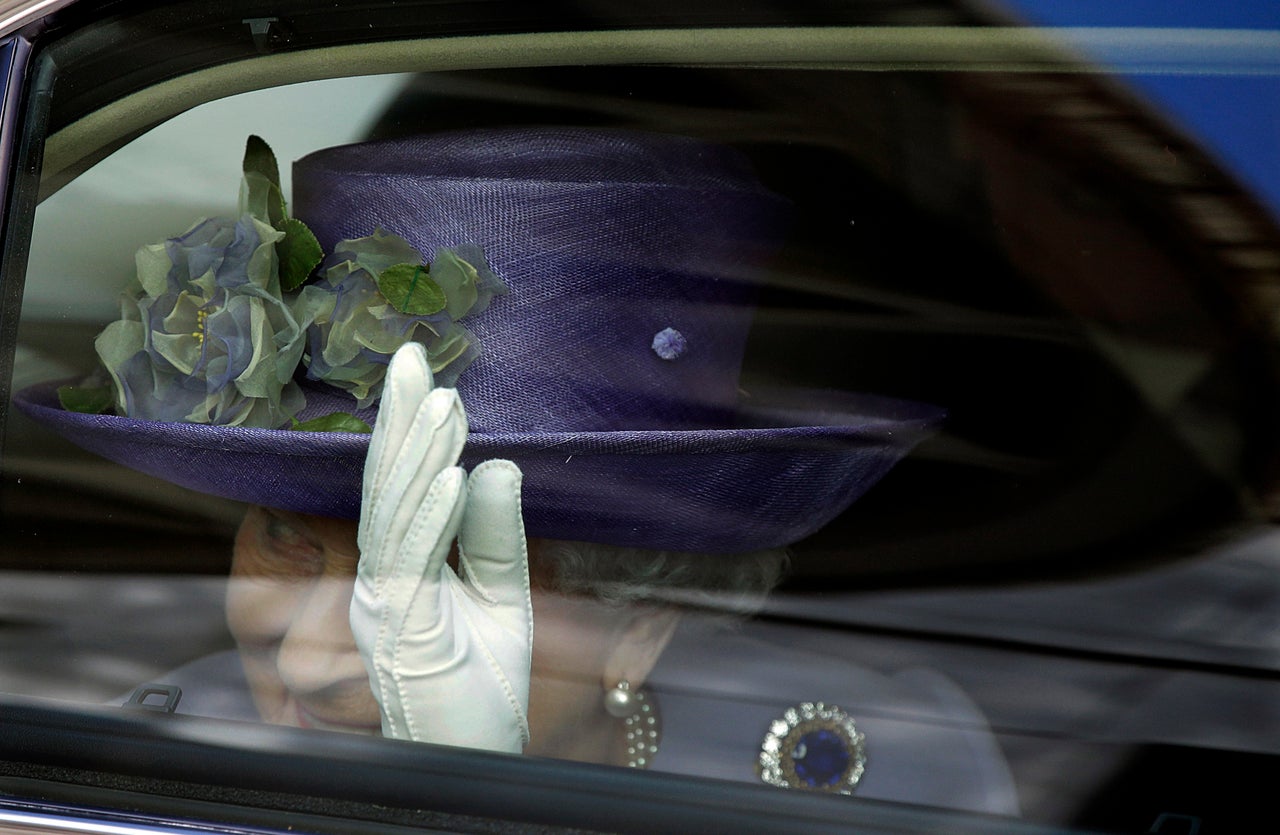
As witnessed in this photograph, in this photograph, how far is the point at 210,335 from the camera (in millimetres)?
1293

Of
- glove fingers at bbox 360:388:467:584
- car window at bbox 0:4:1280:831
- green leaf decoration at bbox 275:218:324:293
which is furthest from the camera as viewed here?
green leaf decoration at bbox 275:218:324:293

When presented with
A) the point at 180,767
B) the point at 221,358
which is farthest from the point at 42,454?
the point at 180,767

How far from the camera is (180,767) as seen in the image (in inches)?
38.6

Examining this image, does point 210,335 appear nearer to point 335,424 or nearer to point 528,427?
point 335,424

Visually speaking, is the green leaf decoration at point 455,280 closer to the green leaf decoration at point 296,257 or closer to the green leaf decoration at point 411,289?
the green leaf decoration at point 411,289

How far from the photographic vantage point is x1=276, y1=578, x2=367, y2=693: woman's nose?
1.24 meters

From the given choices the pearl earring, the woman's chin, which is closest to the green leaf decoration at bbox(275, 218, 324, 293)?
the woman's chin

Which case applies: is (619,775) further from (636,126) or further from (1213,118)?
(1213,118)

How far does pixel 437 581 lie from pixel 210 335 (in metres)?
0.48

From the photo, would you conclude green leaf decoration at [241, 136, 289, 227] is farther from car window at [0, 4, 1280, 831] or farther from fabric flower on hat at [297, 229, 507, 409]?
fabric flower on hat at [297, 229, 507, 409]

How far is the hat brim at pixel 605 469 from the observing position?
48.2 inches

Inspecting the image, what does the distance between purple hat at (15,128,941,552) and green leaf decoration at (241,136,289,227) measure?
3cm

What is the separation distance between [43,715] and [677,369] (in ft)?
Result: 2.77

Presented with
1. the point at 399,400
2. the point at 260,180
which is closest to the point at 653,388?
the point at 399,400
